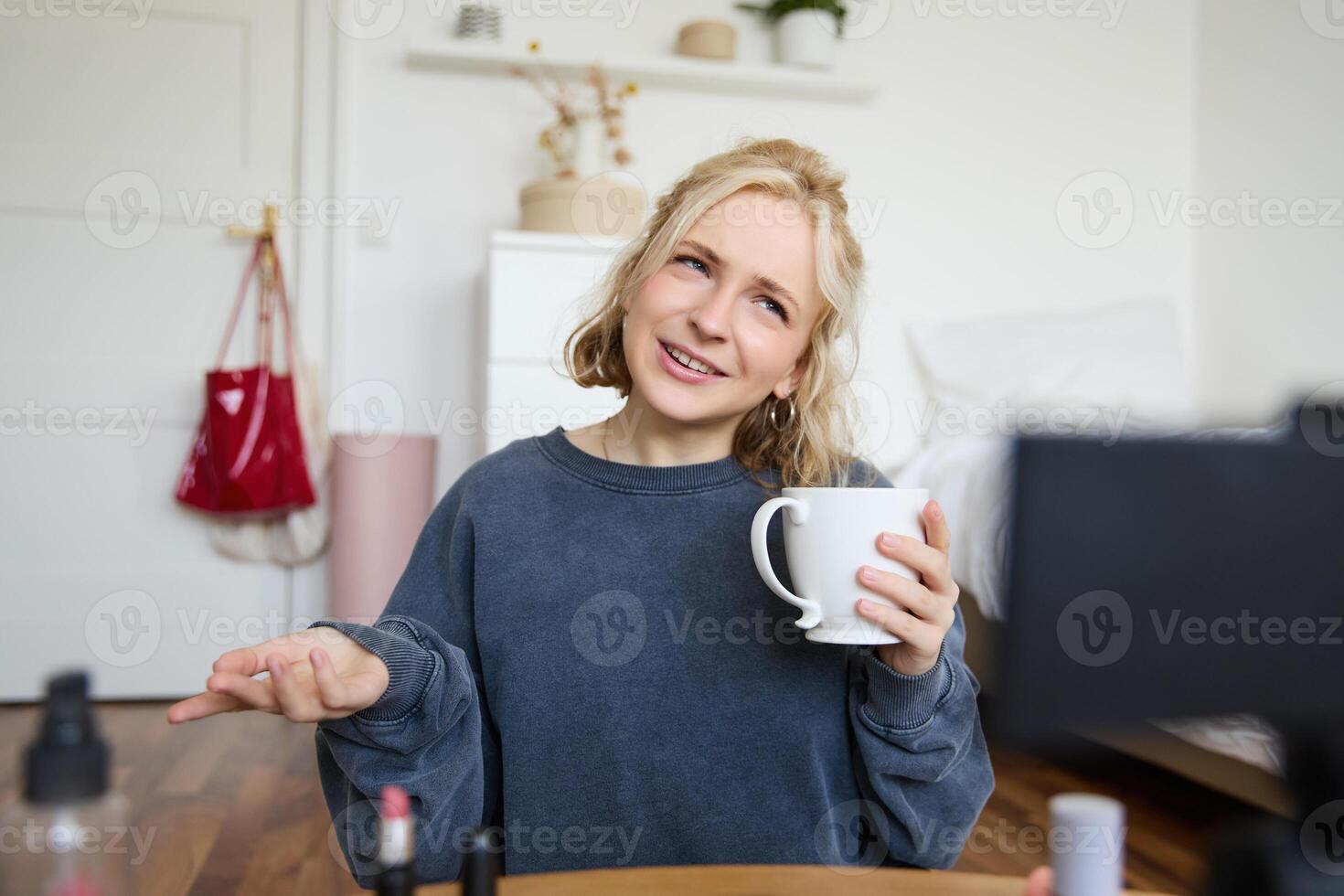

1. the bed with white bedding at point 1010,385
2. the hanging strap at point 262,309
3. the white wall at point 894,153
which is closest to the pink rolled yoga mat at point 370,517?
the white wall at point 894,153

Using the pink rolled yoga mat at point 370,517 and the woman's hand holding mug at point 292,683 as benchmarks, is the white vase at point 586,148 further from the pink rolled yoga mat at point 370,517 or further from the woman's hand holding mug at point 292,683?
the woman's hand holding mug at point 292,683

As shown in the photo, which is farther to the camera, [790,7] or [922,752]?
[790,7]

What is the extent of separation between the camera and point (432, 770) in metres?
0.70

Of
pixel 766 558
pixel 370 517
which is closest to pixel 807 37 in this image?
pixel 370 517

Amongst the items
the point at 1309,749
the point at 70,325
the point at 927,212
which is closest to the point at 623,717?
the point at 1309,749

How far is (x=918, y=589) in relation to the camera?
650 mm

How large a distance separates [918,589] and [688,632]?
287 millimetres

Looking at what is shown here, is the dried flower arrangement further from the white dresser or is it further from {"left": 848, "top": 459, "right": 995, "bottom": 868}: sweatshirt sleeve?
{"left": 848, "top": 459, "right": 995, "bottom": 868}: sweatshirt sleeve

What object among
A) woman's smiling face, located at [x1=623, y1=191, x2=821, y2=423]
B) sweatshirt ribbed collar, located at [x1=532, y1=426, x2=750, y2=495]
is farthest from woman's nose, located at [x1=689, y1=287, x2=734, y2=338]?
sweatshirt ribbed collar, located at [x1=532, y1=426, x2=750, y2=495]

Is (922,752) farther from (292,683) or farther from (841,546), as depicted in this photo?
(292,683)

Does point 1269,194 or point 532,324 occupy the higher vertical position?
point 1269,194

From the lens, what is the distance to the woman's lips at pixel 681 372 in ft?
→ 3.07

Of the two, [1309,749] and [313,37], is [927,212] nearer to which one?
[313,37]

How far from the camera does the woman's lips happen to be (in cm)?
94
